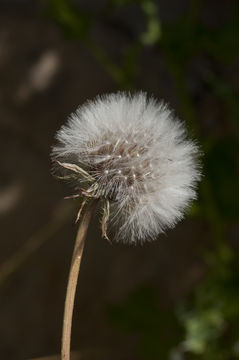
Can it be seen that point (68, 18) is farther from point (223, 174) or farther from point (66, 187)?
point (66, 187)

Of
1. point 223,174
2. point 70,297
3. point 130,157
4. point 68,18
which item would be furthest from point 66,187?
point 70,297

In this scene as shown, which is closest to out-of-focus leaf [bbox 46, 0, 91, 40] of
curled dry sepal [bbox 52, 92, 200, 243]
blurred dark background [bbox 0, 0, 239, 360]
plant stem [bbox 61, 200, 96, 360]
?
blurred dark background [bbox 0, 0, 239, 360]

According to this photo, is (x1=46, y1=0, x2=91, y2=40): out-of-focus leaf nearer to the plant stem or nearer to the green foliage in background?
the green foliage in background

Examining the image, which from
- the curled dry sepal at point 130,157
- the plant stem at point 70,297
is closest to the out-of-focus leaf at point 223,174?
the curled dry sepal at point 130,157

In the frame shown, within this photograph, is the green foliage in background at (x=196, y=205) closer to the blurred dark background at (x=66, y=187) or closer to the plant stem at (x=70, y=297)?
the blurred dark background at (x=66, y=187)

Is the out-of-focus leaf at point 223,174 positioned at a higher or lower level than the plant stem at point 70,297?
higher

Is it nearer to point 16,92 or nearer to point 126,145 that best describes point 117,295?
point 16,92
